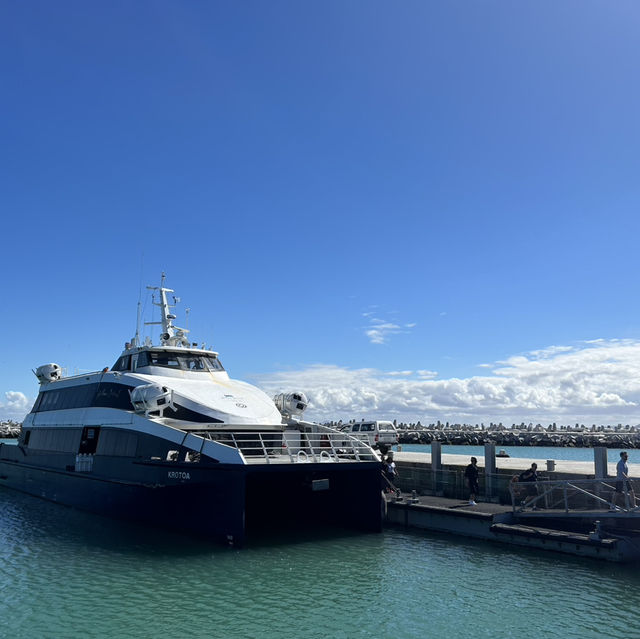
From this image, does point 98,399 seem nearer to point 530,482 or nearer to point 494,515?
point 494,515

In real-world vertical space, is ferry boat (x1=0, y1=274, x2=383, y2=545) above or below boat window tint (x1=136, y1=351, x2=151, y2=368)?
below

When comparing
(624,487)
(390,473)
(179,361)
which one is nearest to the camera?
(624,487)

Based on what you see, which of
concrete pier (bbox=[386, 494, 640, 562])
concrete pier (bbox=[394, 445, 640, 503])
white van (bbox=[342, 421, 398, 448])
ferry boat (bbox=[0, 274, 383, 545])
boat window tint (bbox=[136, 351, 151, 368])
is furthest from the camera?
white van (bbox=[342, 421, 398, 448])

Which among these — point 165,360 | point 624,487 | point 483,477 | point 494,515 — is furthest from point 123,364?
point 624,487

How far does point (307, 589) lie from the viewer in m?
12.3

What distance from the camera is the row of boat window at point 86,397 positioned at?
19.5 m

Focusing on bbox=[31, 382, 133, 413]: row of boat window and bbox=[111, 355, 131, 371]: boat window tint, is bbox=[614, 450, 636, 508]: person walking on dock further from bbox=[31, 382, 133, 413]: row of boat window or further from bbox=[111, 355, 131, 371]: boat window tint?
bbox=[111, 355, 131, 371]: boat window tint

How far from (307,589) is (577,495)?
7867mm

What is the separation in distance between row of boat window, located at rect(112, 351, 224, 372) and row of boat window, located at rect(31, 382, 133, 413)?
4.09 ft

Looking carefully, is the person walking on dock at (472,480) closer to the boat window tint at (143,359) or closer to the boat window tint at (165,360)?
the boat window tint at (165,360)

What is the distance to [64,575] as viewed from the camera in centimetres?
1317

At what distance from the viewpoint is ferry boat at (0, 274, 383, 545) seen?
1495cm

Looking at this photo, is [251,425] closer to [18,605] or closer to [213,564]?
[213,564]

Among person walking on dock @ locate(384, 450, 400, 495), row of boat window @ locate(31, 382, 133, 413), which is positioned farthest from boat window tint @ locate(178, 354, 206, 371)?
person walking on dock @ locate(384, 450, 400, 495)
